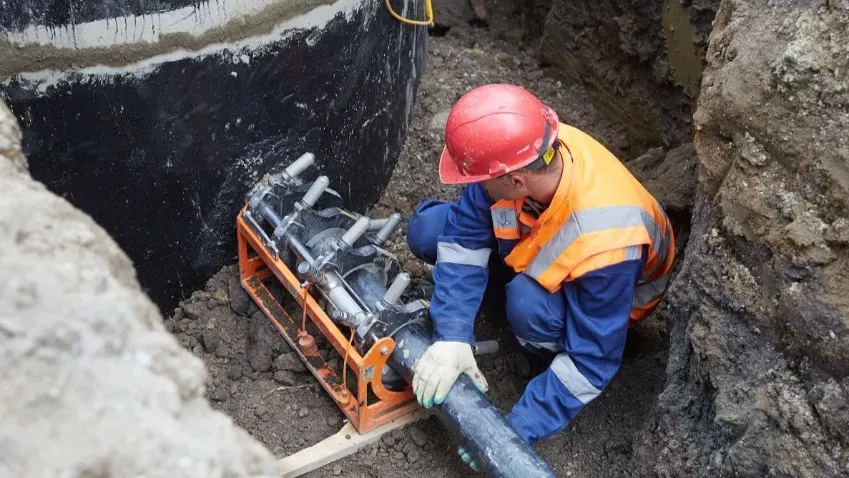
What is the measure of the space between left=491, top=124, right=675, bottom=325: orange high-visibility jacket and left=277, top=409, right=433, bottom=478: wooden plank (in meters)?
0.63

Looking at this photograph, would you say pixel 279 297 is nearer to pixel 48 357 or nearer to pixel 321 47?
pixel 321 47

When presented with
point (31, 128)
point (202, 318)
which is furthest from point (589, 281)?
point (31, 128)

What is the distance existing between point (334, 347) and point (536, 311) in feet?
2.22

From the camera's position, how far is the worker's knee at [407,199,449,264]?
305 centimetres

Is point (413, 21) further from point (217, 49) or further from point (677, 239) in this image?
point (677, 239)

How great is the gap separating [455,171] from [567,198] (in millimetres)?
338

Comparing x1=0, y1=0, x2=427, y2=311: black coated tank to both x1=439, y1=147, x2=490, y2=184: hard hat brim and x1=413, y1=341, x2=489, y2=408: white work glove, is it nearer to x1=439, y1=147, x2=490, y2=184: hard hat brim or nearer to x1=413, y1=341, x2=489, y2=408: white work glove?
x1=439, y1=147, x2=490, y2=184: hard hat brim

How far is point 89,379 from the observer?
41.5 inches

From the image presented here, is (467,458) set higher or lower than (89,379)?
lower

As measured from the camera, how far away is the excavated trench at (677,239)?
6.06 feet

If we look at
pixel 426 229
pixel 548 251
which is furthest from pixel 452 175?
pixel 426 229

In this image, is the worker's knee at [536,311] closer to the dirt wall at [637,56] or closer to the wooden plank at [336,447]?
the wooden plank at [336,447]

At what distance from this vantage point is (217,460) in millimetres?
1029

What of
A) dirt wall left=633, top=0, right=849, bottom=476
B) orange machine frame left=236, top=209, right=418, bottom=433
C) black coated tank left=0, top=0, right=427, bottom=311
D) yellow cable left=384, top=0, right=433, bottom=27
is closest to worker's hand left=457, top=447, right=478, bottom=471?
orange machine frame left=236, top=209, right=418, bottom=433
